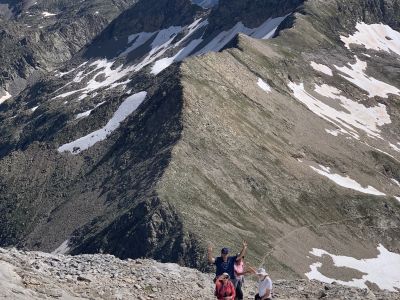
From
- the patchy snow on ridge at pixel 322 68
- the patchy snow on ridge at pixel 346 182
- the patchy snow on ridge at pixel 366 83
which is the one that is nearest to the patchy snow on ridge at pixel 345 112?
the patchy snow on ridge at pixel 366 83

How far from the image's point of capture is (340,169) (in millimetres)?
119375

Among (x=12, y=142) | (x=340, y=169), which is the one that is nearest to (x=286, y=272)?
(x=340, y=169)

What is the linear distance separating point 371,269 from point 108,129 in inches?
2495

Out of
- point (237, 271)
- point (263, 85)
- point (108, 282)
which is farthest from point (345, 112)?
point (237, 271)

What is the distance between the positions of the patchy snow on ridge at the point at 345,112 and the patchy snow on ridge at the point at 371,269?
45522 millimetres

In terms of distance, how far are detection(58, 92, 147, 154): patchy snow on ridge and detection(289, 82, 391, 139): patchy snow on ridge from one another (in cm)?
3403

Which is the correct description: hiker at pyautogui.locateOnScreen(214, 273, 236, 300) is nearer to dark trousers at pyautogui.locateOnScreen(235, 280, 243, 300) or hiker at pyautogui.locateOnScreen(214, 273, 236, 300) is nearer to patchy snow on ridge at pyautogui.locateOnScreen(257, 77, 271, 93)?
dark trousers at pyautogui.locateOnScreen(235, 280, 243, 300)

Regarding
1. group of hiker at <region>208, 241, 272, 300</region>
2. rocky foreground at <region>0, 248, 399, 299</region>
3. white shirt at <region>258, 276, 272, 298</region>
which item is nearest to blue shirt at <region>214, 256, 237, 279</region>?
group of hiker at <region>208, 241, 272, 300</region>

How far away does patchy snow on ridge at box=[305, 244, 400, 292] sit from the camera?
84562 mm

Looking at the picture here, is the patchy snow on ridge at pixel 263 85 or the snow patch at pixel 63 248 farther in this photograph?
the patchy snow on ridge at pixel 263 85

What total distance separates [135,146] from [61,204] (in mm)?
15210

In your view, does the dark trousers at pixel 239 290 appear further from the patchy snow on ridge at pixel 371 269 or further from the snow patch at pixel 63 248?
the snow patch at pixel 63 248

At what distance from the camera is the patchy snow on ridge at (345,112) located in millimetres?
143125

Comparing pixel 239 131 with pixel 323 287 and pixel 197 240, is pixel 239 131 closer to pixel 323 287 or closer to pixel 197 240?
pixel 197 240
